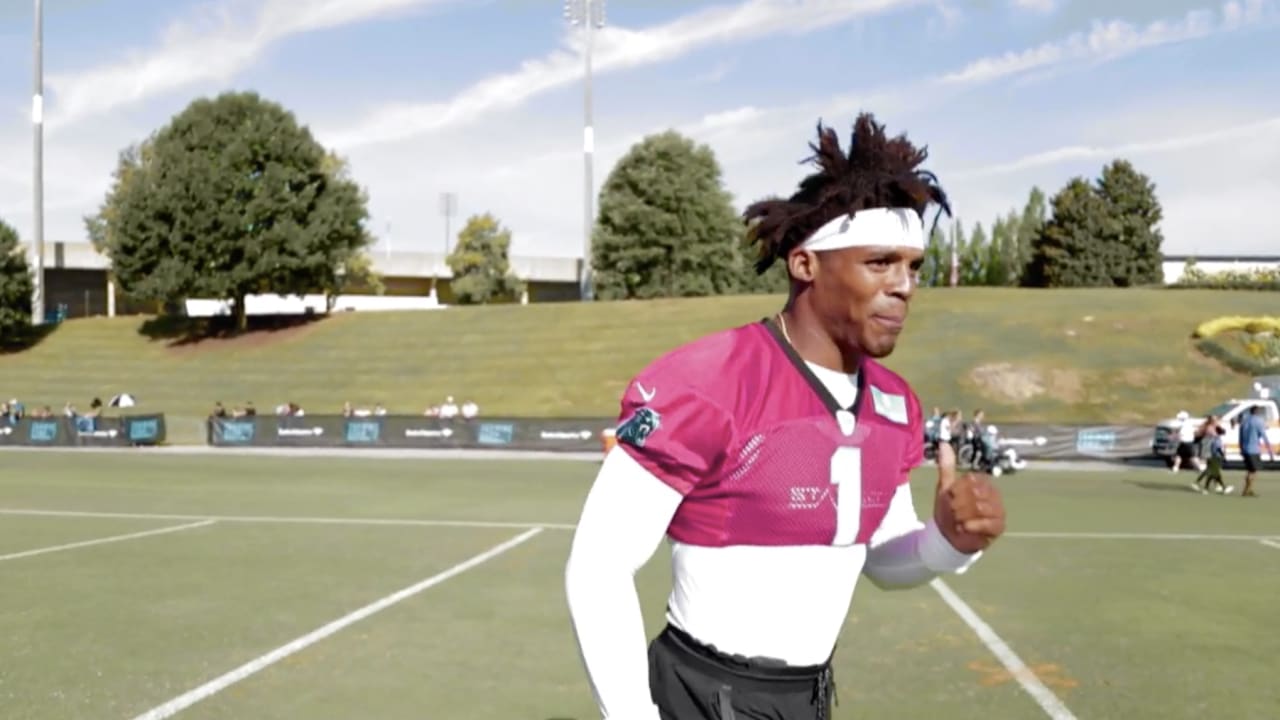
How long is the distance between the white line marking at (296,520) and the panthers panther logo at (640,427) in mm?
14012

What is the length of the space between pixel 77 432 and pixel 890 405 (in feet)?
130

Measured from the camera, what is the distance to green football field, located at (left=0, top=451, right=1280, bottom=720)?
748 centimetres

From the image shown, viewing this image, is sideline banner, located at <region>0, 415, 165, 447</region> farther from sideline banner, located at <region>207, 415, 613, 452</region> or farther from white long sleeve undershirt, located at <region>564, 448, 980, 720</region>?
white long sleeve undershirt, located at <region>564, 448, 980, 720</region>

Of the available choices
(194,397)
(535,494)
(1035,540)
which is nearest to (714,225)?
(194,397)

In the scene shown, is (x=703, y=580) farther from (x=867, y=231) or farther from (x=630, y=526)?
(x=867, y=231)

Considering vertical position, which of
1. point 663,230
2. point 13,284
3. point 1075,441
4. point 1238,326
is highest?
point 663,230

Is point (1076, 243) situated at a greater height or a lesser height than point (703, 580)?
greater

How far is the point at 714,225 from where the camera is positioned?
82312 millimetres

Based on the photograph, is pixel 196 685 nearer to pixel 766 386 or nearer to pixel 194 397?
pixel 766 386

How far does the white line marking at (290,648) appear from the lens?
23.7 feet

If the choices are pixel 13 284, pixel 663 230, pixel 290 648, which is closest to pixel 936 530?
pixel 290 648

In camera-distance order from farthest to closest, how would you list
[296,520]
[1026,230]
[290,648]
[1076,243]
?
1. [1026,230]
2. [1076,243]
3. [296,520]
4. [290,648]

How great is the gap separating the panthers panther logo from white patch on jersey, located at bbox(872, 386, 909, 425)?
78 cm

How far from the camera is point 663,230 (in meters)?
80.2
